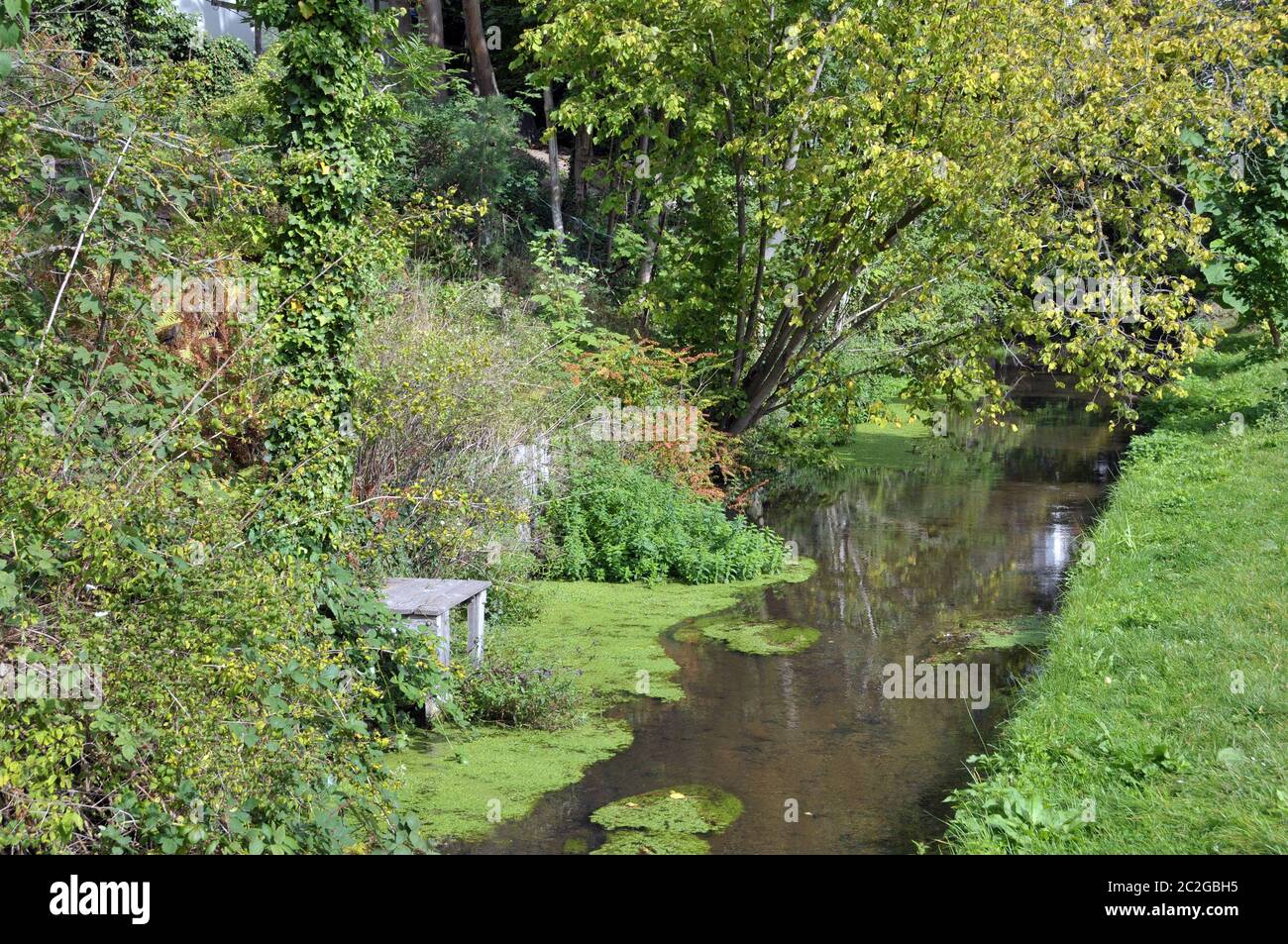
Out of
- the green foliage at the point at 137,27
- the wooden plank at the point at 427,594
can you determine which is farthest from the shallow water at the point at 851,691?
the green foliage at the point at 137,27

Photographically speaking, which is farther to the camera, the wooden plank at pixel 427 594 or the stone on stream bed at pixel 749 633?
the stone on stream bed at pixel 749 633

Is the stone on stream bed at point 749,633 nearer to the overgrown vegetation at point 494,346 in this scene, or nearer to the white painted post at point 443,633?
the overgrown vegetation at point 494,346

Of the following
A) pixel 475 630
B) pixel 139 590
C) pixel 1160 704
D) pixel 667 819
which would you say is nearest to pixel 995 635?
pixel 1160 704

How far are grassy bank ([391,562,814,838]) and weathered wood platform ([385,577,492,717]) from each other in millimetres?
468

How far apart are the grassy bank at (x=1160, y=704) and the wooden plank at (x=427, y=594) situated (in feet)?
11.6

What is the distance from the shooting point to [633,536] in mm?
12484

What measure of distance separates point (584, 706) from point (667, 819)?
195cm

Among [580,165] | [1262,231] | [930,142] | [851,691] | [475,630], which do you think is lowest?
[851,691]

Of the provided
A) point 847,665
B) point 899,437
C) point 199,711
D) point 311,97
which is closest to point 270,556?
point 199,711

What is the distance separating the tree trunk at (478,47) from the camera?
21.1 metres

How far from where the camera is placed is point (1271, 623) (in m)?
8.24

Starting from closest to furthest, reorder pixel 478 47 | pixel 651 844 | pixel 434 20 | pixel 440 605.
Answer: pixel 651 844, pixel 440 605, pixel 478 47, pixel 434 20

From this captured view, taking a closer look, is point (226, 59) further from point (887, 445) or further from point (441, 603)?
point (441, 603)

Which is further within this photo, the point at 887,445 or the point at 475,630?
the point at 887,445
